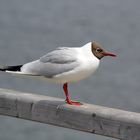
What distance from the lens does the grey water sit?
6.37 meters

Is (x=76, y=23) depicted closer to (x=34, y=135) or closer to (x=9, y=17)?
(x=9, y=17)

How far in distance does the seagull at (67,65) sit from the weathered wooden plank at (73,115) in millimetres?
246

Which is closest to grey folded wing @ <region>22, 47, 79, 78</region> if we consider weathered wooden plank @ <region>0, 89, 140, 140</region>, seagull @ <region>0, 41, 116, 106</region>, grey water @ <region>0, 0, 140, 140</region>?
seagull @ <region>0, 41, 116, 106</region>

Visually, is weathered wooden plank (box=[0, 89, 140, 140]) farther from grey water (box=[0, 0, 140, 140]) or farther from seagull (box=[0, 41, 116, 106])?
grey water (box=[0, 0, 140, 140])

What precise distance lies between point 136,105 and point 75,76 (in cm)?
398

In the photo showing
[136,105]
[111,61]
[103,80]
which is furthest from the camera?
[111,61]

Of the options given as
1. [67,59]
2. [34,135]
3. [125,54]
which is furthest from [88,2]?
[67,59]

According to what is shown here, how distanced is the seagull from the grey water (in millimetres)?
2499

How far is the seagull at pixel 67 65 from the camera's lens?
3.24m

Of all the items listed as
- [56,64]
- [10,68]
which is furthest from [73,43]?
[10,68]

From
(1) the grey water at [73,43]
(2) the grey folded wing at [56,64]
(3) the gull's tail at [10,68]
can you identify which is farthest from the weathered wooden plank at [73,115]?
(1) the grey water at [73,43]

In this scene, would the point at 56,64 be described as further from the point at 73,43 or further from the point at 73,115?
the point at 73,43

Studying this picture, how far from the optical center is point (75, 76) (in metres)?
3.27

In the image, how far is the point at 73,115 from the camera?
2.88 meters
